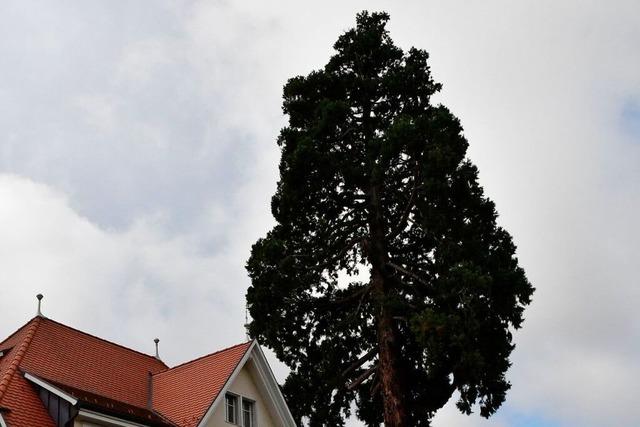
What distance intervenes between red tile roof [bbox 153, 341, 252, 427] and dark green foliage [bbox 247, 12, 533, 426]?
4.85 feet

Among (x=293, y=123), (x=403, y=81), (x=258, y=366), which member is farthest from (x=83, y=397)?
(x=403, y=81)

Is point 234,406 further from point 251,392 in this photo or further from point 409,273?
point 409,273

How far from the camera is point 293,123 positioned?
30.2 meters

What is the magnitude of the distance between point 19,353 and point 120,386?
3.41 metres

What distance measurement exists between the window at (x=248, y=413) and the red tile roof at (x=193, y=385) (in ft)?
5.12

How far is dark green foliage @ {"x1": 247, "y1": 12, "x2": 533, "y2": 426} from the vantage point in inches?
920

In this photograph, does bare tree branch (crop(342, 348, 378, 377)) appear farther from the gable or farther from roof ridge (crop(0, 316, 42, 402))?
roof ridge (crop(0, 316, 42, 402))

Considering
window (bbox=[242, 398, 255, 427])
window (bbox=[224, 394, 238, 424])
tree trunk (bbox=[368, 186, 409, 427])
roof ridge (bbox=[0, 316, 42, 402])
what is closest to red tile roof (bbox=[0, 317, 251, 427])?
roof ridge (bbox=[0, 316, 42, 402])

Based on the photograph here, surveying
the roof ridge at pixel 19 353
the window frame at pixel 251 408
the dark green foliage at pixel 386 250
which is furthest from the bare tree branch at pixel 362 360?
the roof ridge at pixel 19 353

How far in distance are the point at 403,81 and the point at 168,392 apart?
13.7 m

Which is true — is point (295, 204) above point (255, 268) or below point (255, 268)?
above

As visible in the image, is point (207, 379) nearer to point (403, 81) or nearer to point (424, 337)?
point (424, 337)

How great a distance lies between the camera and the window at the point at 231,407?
2543 centimetres

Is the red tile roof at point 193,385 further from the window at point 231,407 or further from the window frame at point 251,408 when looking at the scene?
the window frame at point 251,408
